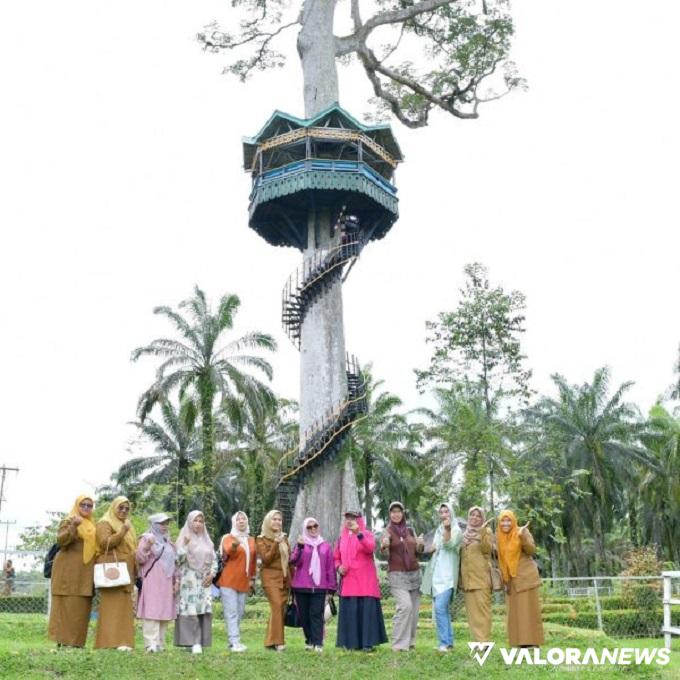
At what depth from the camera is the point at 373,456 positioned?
1291 inches

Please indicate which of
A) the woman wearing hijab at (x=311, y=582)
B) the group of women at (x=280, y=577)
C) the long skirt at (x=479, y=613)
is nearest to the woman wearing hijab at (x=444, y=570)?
the group of women at (x=280, y=577)

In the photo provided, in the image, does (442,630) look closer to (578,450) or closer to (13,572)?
(13,572)

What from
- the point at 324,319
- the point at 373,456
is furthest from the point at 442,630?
the point at 373,456

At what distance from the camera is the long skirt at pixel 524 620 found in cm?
887

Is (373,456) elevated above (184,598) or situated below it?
above

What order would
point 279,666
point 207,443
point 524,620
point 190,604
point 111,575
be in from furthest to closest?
point 207,443, point 190,604, point 524,620, point 111,575, point 279,666

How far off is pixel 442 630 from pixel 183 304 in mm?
18804

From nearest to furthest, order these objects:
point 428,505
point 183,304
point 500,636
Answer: point 500,636 → point 428,505 → point 183,304

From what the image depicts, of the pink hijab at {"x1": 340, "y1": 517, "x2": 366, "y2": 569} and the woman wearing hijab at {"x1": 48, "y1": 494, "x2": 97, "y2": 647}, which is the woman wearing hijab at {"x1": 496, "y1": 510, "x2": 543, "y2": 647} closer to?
the pink hijab at {"x1": 340, "y1": 517, "x2": 366, "y2": 569}

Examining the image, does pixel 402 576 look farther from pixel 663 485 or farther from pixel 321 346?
pixel 663 485

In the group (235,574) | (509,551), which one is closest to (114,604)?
(235,574)

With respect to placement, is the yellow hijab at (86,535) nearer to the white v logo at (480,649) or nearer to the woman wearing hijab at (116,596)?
the woman wearing hijab at (116,596)

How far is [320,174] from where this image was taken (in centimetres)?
2150

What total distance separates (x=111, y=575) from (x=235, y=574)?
4.40 ft
